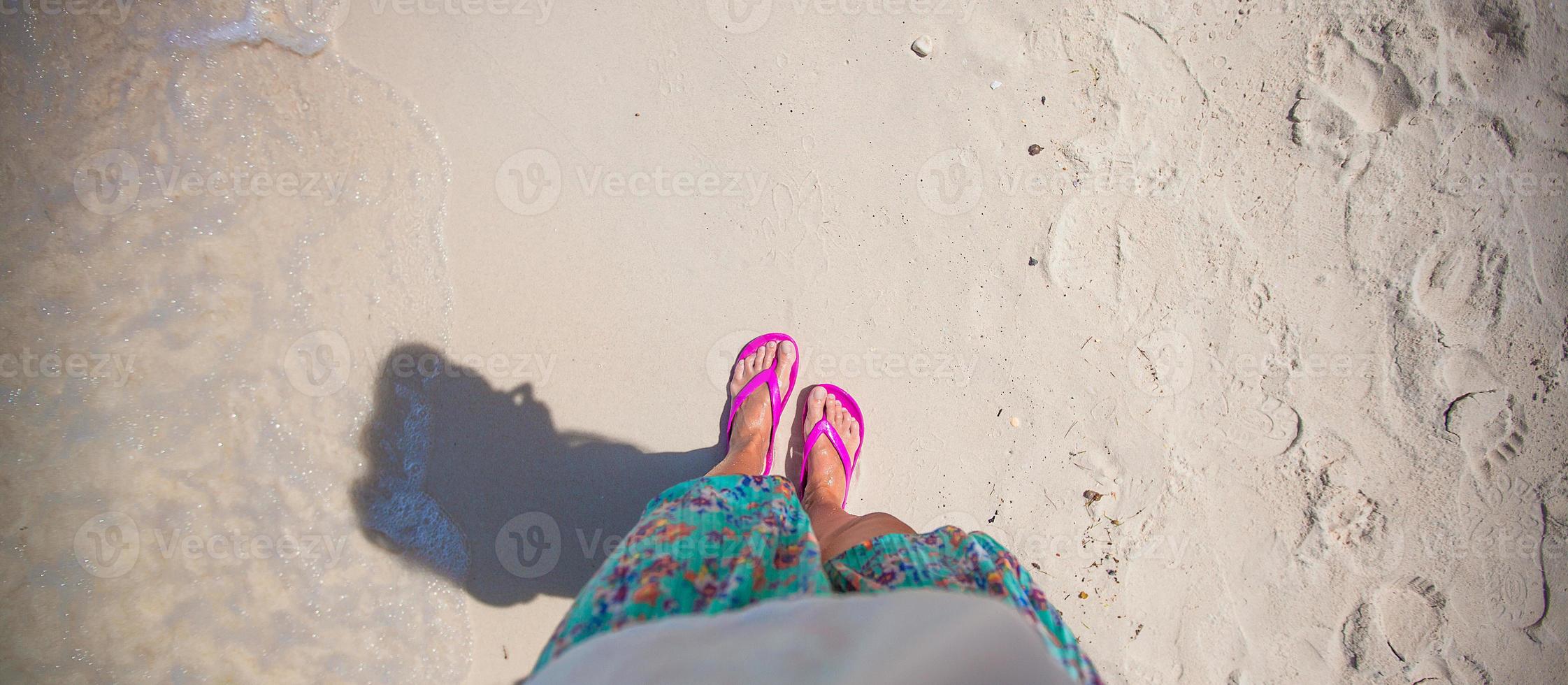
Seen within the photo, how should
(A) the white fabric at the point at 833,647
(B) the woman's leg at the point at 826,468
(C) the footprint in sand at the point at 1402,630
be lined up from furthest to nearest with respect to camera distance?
(C) the footprint in sand at the point at 1402,630 → (B) the woman's leg at the point at 826,468 → (A) the white fabric at the point at 833,647

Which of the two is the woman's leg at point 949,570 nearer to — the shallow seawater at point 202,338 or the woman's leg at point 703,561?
the woman's leg at point 703,561

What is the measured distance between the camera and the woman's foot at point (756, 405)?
7.59 feet

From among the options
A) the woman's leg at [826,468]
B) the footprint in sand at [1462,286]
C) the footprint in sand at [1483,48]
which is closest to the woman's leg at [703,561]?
the woman's leg at [826,468]

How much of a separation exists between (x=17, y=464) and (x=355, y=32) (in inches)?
77.5

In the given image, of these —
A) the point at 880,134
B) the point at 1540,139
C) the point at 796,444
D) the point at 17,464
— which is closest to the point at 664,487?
the point at 796,444

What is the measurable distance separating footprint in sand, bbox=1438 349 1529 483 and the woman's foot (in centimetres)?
224

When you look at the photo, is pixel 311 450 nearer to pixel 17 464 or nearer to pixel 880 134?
pixel 17 464

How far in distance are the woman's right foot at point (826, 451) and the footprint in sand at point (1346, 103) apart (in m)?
1.84

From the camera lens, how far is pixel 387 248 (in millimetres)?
2391

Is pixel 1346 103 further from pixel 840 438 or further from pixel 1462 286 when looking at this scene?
pixel 840 438

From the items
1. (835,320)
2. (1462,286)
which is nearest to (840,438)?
(835,320)

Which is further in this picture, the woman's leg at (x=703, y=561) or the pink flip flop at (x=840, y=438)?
the pink flip flop at (x=840, y=438)

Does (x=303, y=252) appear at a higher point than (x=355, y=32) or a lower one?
lower

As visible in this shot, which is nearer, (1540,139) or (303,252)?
(1540,139)
